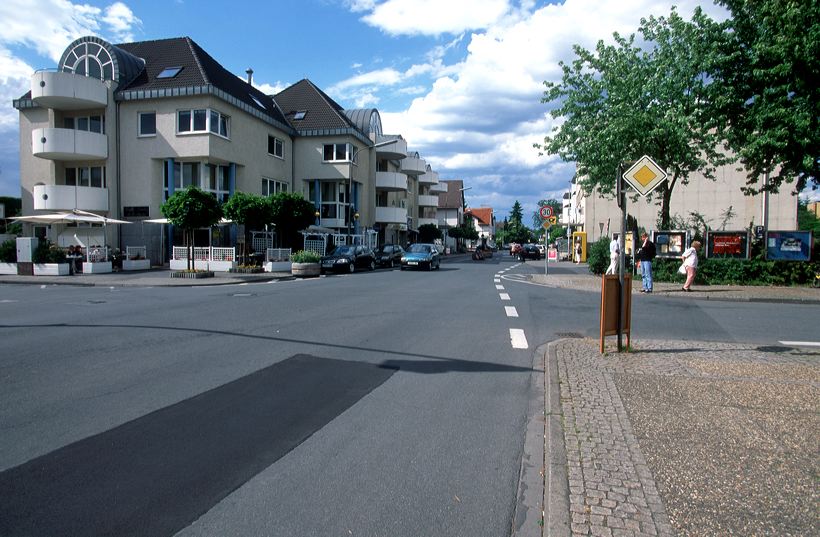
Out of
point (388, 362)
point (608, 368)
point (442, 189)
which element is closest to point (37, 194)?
point (388, 362)

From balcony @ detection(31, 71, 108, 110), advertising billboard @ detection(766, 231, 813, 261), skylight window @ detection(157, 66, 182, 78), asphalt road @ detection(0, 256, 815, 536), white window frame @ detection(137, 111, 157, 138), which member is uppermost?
skylight window @ detection(157, 66, 182, 78)

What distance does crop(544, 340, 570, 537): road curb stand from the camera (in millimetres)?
3098

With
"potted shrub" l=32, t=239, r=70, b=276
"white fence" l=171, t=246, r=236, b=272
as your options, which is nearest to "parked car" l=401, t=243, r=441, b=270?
"white fence" l=171, t=246, r=236, b=272

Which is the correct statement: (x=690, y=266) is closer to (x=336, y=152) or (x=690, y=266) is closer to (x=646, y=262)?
(x=646, y=262)

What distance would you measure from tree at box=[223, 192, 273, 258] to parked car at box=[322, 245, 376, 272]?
3603 millimetres

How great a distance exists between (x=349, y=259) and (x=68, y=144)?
16165 mm

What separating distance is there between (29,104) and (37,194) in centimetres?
634

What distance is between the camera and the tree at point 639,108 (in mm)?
18484

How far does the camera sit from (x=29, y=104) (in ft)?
106

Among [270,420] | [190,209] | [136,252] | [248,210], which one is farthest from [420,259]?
[270,420]

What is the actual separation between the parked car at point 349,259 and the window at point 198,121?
9702 millimetres

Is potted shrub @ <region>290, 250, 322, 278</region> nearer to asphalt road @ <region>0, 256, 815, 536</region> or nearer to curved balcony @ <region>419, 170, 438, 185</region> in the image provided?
asphalt road @ <region>0, 256, 815, 536</region>

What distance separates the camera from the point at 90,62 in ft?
104

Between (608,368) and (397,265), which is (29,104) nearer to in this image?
(397,265)
